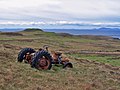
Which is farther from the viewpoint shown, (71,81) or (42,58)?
(42,58)

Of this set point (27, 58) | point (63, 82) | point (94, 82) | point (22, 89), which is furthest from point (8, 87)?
point (27, 58)

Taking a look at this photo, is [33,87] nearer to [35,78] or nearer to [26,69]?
[35,78]

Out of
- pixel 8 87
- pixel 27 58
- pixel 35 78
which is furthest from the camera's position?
pixel 27 58

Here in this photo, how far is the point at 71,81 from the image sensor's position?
16922mm

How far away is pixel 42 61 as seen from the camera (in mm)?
19609

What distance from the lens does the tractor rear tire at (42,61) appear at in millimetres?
19188

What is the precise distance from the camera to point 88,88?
51.2 ft

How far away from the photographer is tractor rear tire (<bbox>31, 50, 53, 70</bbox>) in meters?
19.2

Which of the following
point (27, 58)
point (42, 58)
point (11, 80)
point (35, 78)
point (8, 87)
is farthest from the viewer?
point (27, 58)

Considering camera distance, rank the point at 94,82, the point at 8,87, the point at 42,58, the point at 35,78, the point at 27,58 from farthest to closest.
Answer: the point at 27,58 < the point at 42,58 < the point at 94,82 < the point at 35,78 < the point at 8,87

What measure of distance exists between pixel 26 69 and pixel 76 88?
4.04m

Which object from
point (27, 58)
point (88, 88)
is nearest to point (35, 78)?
point (88, 88)

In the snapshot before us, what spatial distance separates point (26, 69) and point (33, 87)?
12.1ft

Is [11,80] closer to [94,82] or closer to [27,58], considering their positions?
[94,82]
